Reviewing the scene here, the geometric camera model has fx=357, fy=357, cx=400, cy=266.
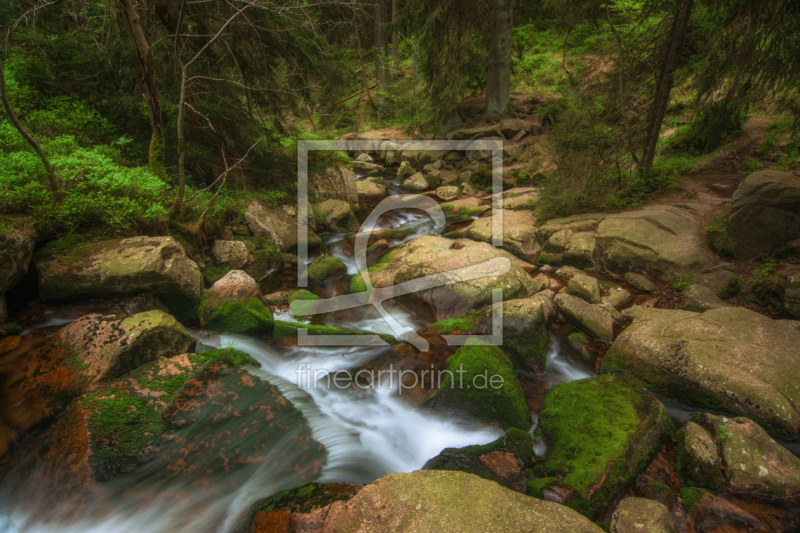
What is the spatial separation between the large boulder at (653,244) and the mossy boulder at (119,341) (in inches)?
292

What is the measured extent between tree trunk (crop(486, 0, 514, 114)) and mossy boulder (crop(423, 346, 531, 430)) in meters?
13.4

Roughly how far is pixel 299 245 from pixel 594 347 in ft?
21.0

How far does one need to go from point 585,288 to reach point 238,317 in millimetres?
5724

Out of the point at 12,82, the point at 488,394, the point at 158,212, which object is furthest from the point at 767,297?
the point at 12,82

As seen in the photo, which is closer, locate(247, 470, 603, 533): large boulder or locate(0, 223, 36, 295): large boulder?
locate(247, 470, 603, 533): large boulder

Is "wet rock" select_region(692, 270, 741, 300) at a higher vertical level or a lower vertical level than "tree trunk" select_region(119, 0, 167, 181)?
lower

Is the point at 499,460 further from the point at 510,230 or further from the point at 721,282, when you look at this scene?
the point at 510,230

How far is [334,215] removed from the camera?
9.87 metres

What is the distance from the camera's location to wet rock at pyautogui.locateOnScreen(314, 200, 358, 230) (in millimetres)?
9672

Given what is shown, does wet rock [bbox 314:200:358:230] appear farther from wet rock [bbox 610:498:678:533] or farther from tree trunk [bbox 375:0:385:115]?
tree trunk [bbox 375:0:385:115]

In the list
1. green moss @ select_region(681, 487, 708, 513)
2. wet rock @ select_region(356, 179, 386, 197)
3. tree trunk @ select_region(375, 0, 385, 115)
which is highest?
tree trunk @ select_region(375, 0, 385, 115)

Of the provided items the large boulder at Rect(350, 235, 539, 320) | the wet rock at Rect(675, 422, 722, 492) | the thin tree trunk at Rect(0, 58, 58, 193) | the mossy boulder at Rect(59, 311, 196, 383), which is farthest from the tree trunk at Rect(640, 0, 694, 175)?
the thin tree trunk at Rect(0, 58, 58, 193)

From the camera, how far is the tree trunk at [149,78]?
527 cm

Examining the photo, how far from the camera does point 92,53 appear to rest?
659cm
